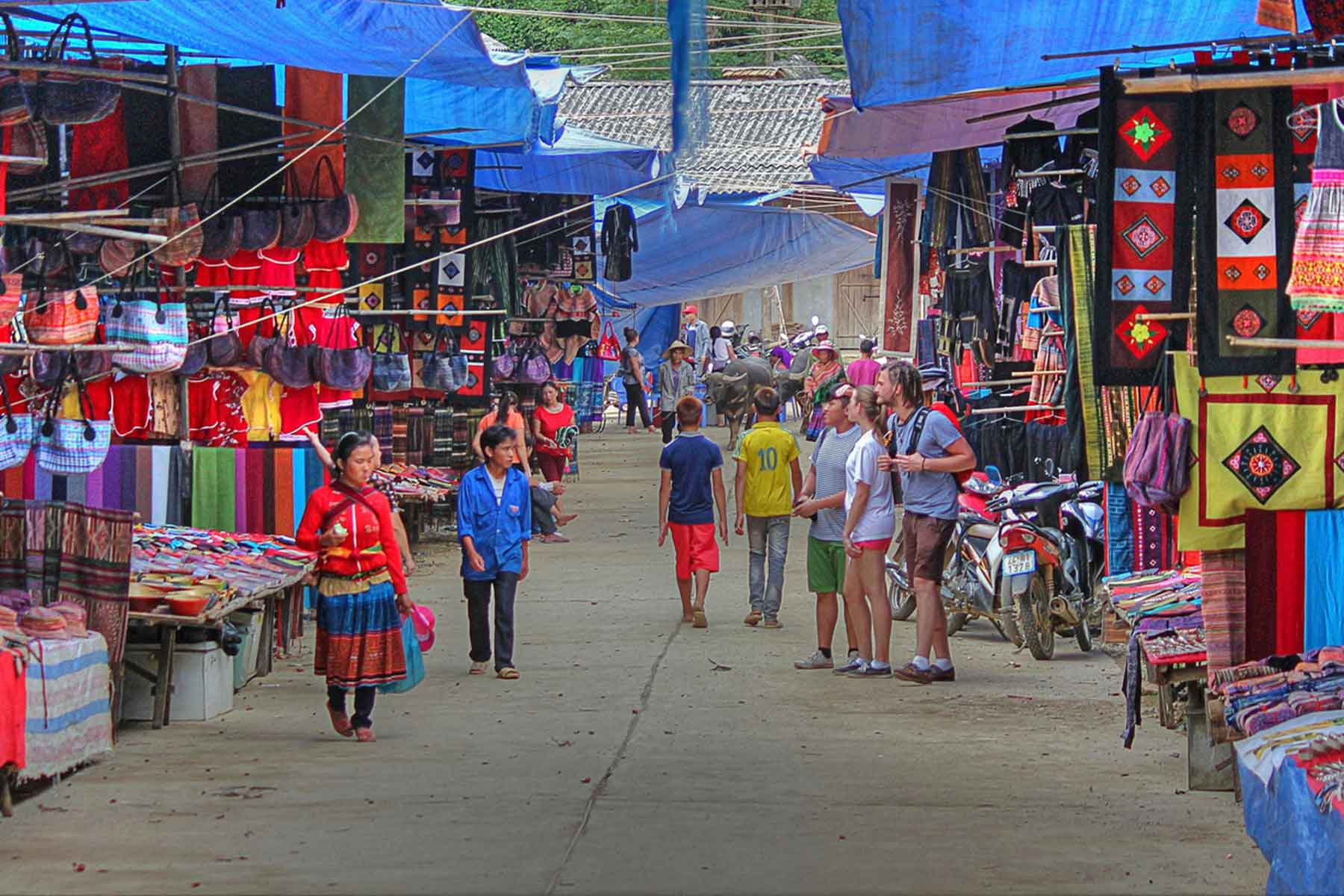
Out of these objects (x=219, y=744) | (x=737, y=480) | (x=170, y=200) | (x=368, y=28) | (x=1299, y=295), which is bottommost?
(x=219, y=744)

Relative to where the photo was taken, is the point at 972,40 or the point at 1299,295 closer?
the point at 1299,295

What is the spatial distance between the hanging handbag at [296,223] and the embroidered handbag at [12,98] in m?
4.09

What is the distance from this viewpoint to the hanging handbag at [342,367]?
12719 mm

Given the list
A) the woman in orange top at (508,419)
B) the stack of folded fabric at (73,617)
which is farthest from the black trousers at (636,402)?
the stack of folded fabric at (73,617)

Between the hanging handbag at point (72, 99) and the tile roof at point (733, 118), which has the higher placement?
the tile roof at point (733, 118)

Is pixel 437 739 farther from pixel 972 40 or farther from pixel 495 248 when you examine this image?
pixel 495 248

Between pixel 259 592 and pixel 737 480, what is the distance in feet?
12.2

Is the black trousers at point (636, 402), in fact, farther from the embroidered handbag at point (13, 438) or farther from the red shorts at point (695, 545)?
the embroidered handbag at point (13, 438)

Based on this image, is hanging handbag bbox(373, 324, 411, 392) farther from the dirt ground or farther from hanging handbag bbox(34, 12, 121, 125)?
hanging handbag bbox(34, 12, 121, 125)

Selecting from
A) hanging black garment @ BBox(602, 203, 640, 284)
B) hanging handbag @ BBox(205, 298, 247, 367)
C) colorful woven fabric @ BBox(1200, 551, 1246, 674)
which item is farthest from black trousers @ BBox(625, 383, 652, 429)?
colorful woven fabric @ BBox(1200, 551, 1246, 674)

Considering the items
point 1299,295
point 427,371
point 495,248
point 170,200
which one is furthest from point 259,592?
point 495,248

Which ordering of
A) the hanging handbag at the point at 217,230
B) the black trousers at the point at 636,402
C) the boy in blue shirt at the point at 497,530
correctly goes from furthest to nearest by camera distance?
the black trousers at the point at 636,402, the hanging handbag at the point at 217,230, the boy in blue shirt at the point at 497,530

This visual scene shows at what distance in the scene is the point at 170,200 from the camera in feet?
38.7

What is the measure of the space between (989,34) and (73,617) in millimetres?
5562
